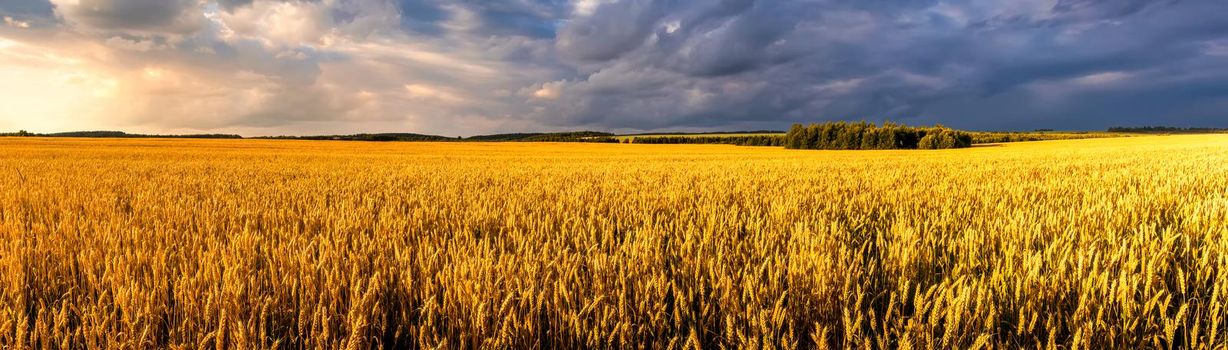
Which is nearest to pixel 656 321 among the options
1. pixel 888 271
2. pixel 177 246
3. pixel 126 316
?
pixel 888 271

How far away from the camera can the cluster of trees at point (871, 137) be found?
74.0 meters

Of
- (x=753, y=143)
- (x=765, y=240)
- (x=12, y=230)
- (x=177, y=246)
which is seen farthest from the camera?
(x=753, y=143)

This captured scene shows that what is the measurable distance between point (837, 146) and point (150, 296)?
78.8 meters

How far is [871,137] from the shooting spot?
2926 inches

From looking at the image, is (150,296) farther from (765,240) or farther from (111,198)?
(111,198)

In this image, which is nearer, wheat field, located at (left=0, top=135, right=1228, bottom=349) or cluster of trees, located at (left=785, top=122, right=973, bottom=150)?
wheat field, located at (left=0, top=135, right=1228, bottom=349)

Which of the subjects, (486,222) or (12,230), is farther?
(486,222)

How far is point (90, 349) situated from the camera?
2117mm

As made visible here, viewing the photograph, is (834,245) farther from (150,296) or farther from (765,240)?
(150,296)

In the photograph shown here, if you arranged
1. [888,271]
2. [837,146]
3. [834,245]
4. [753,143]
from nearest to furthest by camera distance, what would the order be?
[888,271] → [834,245] → [837,146] → [753,143]

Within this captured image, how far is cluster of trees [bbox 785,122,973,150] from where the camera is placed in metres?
74.0

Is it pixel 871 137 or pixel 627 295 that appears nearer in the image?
pixel 627 295

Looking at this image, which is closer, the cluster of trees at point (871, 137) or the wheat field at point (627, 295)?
the wheat field at point (627, 295)

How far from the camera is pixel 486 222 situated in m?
5.01
